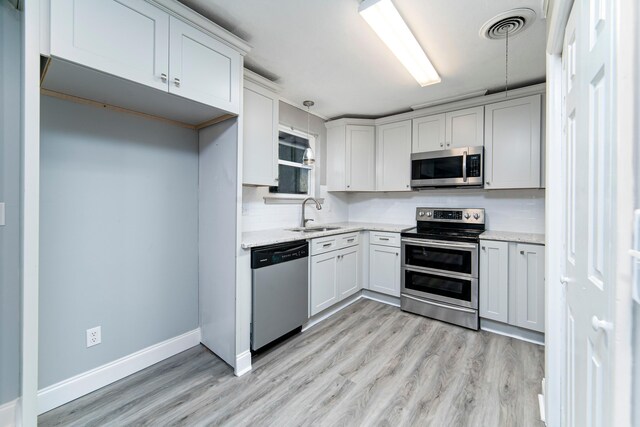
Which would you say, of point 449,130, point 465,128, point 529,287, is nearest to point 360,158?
point 449,130

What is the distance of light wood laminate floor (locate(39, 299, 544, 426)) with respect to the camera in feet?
5.18

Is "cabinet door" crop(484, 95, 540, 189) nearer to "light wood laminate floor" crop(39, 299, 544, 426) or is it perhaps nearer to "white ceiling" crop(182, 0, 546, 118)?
"white ceiling" crop(182, 0, 546, 118)

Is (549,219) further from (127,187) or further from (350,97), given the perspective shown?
(127,187)

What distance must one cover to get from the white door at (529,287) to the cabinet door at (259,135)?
2.46 meters

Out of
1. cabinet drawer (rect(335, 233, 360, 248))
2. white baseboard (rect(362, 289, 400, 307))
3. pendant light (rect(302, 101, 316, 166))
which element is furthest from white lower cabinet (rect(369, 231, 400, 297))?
pendant light (rect(302, 101, 316, 166))

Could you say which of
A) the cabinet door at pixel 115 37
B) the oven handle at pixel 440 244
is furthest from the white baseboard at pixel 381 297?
the cabinet door at pixel 115 37

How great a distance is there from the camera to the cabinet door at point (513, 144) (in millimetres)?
2604

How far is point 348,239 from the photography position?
3176mm

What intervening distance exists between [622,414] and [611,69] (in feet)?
2.38

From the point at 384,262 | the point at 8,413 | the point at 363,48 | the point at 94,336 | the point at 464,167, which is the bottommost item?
the point at 8,413

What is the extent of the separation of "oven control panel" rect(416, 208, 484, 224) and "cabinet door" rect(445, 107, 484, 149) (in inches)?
30.6

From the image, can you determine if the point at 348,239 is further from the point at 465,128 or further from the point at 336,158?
the point at 465,128

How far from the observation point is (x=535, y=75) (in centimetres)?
253

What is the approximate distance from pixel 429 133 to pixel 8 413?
4.13m
